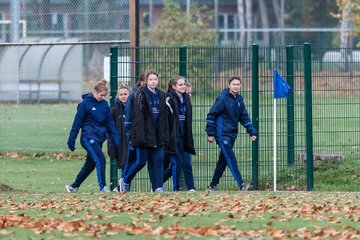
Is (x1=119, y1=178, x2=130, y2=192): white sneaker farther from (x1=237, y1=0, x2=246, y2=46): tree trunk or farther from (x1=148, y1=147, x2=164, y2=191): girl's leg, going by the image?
(x1=237, y1=0, x2=246, y2=46): tree trunk

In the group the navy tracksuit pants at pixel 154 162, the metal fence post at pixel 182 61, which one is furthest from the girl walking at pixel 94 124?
the metal fence post at pixel 182 61

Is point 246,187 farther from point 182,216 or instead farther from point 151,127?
point 182,216

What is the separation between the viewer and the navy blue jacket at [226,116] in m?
19.5

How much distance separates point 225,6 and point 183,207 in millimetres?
53873

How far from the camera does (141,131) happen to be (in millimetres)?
17828

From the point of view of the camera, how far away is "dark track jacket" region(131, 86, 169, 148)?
17.8 m

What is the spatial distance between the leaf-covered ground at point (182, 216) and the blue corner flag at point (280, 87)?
8.83 ft

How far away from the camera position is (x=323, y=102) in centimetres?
2161

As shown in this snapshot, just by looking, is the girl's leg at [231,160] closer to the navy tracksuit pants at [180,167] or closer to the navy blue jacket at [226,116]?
the navy blue jacket at [226,116]

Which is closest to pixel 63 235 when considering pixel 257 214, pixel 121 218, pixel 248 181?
pixel 121 218

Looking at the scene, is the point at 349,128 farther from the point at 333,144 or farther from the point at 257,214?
the point at 257,214

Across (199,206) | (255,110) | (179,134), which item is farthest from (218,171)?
(199,206)

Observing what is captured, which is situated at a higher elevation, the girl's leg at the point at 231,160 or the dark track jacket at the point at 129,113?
the dark track jacket at the point at 129,113

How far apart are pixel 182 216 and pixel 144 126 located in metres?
4.02
